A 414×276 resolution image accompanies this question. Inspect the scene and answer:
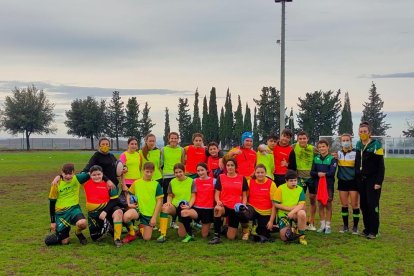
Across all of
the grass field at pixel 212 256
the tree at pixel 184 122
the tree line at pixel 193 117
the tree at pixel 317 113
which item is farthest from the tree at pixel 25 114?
the grass field at pixel 212 256

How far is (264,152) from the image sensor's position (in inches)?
314

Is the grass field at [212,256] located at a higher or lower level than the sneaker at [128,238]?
lower

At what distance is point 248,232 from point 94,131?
201 feet

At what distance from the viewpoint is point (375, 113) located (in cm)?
7844

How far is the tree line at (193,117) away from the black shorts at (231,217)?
5576 cm

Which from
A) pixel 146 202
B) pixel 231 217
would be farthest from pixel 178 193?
pixel 231 217

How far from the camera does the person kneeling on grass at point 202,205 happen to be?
731 centimetres

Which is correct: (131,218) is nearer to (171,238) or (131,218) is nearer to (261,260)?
(171,238)

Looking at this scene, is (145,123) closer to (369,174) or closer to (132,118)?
(132,118)

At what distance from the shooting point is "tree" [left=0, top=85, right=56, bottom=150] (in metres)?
60.2

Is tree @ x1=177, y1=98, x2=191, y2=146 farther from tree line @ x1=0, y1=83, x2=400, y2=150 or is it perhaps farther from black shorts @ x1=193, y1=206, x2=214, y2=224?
black shorts @ x1=193, y1=206, x2=214, y2=224

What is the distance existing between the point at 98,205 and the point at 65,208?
0.51 meters

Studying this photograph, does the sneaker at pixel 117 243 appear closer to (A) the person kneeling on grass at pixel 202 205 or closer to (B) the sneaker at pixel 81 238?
(B) the sneaker at pixel 81 238

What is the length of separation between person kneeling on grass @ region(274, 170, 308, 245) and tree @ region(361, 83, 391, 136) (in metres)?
74.1
